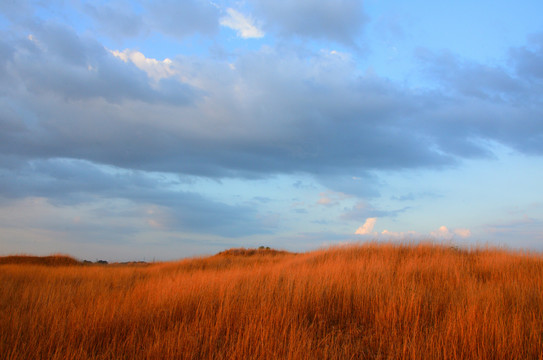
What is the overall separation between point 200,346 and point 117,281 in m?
9.07

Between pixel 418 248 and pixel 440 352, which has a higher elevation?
pixel 418 248

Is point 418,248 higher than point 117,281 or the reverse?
higher

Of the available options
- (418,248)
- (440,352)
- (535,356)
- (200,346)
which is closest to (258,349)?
(200,346)

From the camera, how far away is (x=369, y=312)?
646 cm

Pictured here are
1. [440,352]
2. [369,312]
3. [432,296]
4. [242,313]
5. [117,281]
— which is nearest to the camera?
[440,352]

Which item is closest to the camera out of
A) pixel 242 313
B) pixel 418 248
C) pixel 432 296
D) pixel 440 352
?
pixel 440 352

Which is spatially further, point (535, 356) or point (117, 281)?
point (117, 281)

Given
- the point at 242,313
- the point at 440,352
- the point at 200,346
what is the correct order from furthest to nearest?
the point at 242,313
the point at 200,346
the point at 440,352

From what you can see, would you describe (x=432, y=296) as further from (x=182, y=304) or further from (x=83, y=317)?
(x=83, y=317)

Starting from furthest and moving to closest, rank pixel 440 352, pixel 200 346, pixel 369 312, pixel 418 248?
pixel 418 248
pixel 369 312
pixel 200 346
pixel 440 352

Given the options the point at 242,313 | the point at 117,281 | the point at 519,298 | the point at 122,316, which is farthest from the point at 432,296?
the point at 117,281

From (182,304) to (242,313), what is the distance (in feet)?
5.00

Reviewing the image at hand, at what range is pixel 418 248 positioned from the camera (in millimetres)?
14672

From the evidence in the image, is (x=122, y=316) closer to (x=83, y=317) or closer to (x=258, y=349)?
(x=83, y=317)
